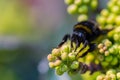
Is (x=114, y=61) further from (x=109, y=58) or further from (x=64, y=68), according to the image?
(x=64, y=68)

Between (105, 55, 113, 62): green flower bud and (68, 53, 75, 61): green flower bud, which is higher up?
(105, 55, 113, 62): green flower bud

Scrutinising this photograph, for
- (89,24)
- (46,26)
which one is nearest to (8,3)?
(46,26)

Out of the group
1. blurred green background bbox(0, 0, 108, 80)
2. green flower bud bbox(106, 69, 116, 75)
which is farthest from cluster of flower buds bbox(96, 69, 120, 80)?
blurred green background bbox(0, 0, 108, 80)

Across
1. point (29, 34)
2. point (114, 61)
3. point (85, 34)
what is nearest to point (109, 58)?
point (114, 61)

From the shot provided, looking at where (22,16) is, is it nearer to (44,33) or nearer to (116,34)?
(44,33)

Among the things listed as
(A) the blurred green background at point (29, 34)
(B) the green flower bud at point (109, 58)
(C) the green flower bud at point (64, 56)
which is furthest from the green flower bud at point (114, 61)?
(A) the blurred green background at point (29, 34)

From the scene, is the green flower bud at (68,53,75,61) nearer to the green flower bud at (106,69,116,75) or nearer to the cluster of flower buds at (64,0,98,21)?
the green flower bud at (106,69,116,75)
